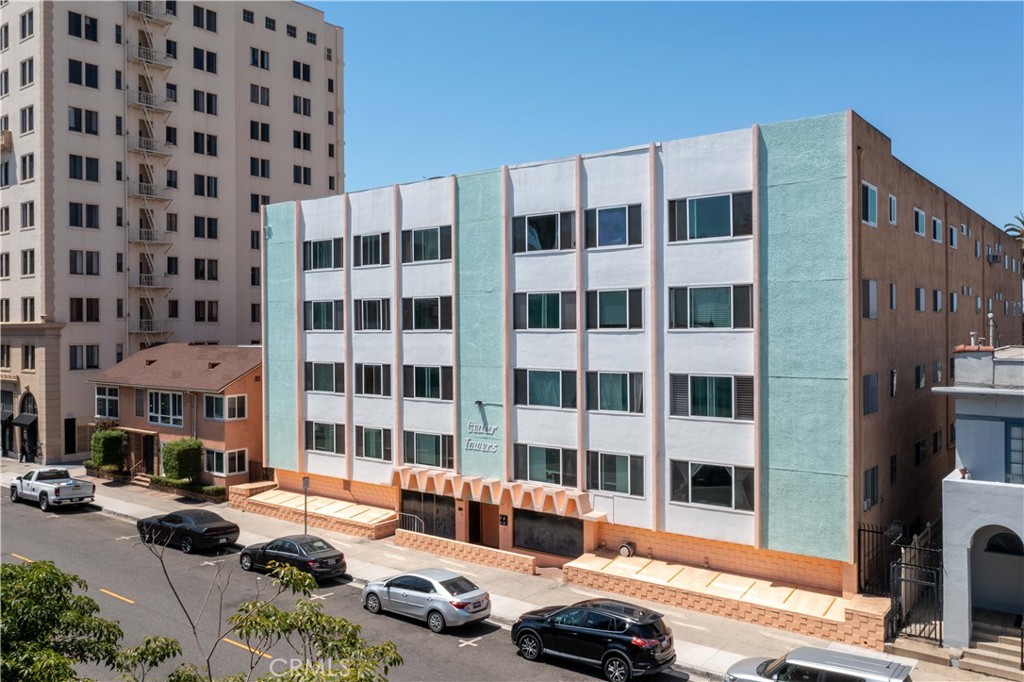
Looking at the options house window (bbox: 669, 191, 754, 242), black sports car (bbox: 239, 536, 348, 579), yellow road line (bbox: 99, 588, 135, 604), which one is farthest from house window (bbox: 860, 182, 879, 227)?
yellow road line (bbox: 99, 588, 135, 604)

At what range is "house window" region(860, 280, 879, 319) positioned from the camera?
2419 cm

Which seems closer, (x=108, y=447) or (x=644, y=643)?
(x=644, y=643)

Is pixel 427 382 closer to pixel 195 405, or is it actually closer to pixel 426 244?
pixel 426 244

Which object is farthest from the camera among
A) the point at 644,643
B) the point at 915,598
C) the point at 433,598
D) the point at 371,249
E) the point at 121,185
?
the point at 121,185

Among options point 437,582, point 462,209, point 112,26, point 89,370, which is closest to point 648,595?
point 437,582

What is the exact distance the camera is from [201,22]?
189 feet

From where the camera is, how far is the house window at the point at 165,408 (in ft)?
140

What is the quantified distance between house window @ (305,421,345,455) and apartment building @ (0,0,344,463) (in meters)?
22.5

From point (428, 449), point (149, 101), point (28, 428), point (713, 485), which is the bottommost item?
point (28, 428)

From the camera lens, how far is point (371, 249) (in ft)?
116

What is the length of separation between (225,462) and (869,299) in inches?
1243

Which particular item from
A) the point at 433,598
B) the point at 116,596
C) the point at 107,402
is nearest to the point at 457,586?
the point at 433,598

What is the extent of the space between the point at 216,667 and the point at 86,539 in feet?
53.7

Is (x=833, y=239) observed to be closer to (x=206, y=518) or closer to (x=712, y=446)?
(x=712, y=446)
